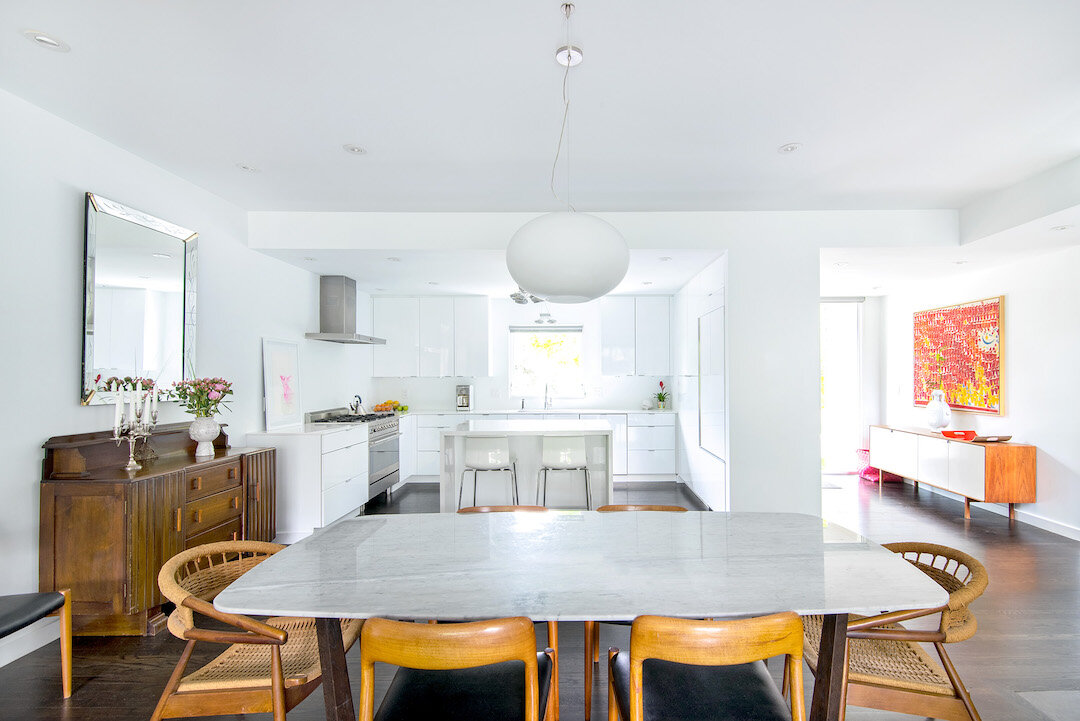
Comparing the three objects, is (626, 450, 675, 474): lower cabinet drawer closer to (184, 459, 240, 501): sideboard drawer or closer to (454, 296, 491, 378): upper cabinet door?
(454, 296, 491, 378): upper cabinet door

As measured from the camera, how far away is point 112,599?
268 cm

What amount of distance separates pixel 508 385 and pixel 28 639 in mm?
5146

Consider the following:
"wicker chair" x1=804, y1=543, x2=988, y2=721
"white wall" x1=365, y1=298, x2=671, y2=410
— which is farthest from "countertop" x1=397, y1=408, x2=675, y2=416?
"wicker chair" x1=804, y1=543, x2=988, y2=721

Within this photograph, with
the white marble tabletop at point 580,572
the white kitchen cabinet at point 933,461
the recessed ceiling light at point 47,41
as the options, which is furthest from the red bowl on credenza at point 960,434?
the recessed ceiling light at point 47,41

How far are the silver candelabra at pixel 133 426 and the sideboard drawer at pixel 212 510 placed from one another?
0.39 m

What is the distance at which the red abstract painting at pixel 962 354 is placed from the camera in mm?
5285

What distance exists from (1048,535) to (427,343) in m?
6.33

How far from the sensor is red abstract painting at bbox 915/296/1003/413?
529 centimetres

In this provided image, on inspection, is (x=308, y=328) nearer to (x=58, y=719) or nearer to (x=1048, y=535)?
(x=58, y=719)

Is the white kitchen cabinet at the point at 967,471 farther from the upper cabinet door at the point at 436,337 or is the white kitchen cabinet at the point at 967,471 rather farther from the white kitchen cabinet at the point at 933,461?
the upper cabinet door at the point at 436,337

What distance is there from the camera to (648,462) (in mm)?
6535

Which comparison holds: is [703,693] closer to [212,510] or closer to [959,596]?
[959,596]

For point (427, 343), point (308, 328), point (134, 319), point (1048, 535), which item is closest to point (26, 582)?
point (134, 319)

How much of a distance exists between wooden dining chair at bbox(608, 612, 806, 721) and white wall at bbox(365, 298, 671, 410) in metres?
5.50
